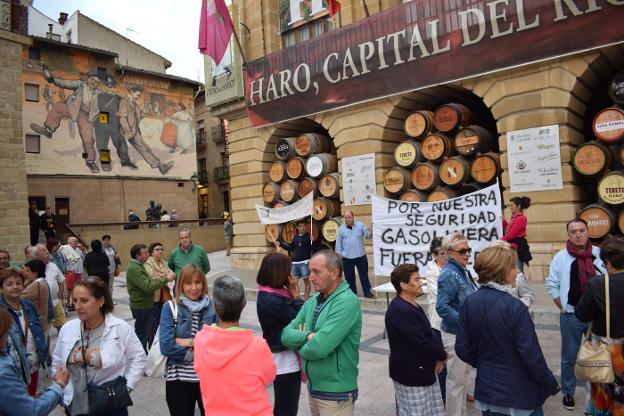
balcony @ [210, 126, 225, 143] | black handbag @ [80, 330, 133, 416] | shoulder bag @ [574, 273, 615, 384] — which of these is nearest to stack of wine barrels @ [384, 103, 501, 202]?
shoulder bag @ [574, 273, 615, 384]

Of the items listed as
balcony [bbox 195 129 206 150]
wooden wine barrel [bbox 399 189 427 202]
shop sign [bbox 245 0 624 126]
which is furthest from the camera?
balcony [bbox 195 129 206 150]

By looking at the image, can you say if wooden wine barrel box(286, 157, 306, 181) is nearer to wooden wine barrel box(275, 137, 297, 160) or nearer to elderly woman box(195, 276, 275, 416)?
wooden wine barrel box(275, 137, 297, 160)

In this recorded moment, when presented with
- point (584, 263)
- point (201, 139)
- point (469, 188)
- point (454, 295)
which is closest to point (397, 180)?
→ point (469, 188)

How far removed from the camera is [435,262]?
15.5 ft

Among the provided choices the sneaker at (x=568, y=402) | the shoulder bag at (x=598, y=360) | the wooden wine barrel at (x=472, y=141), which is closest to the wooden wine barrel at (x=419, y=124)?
the wooden wine barrel at (x=472, y=141)

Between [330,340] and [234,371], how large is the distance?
2.14ft

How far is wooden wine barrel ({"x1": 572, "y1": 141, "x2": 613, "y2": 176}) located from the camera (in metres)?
9.30

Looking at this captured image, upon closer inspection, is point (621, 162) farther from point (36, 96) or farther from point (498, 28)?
point (36, 96)

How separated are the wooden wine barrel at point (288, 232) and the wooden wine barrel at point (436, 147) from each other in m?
4.90

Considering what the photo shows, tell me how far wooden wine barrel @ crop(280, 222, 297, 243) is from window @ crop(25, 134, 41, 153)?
18.7 m

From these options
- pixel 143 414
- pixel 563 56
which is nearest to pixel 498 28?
pixel 563 56

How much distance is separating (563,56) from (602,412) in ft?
27.6

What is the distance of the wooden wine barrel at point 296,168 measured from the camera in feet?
48.9

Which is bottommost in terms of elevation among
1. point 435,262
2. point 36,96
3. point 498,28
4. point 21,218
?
point 435,262
